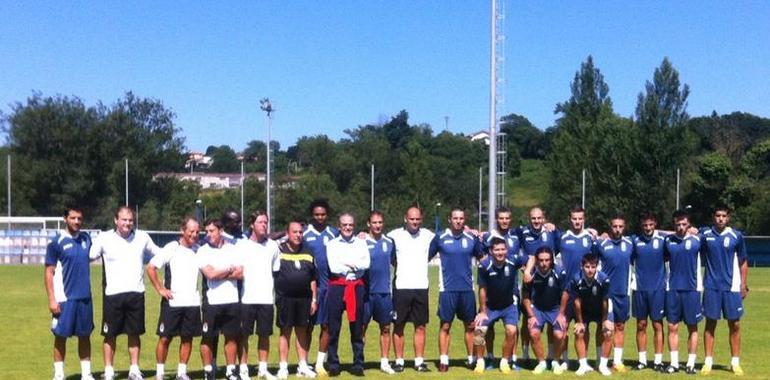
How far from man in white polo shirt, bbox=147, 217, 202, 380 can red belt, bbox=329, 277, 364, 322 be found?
177 centimetres

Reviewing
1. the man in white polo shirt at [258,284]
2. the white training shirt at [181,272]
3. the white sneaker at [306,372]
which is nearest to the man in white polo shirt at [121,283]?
the white training shirt at [181,272]

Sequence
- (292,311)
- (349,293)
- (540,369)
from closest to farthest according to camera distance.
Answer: (292,311)
(349,293)
(540,369)

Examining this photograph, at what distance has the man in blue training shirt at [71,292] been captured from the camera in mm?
10344

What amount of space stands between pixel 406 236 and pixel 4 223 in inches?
1959

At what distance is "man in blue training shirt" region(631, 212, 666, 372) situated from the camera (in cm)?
1158

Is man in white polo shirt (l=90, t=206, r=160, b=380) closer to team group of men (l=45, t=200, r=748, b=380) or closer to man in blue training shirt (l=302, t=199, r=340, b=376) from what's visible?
team group of men (l=45, t=200, r=748, b=380)

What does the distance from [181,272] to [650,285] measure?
584 cm

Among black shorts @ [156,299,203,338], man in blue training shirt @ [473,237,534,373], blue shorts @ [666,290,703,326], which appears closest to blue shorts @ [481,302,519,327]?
man in blue training shirt @ [473,237,534,373]

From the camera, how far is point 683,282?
11.6 metres

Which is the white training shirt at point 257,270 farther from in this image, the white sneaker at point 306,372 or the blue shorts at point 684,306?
the blue shorts at point 684,306

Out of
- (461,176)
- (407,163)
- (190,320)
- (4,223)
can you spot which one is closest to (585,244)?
(190,320)

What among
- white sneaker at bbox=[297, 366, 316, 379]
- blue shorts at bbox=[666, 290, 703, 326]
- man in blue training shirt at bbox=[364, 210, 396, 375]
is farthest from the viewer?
blue shorts at bbox=[666, 290, 703, 326]

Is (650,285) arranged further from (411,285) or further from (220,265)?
(220,265)

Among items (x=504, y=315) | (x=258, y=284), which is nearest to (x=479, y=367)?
(x=504, y=315)
